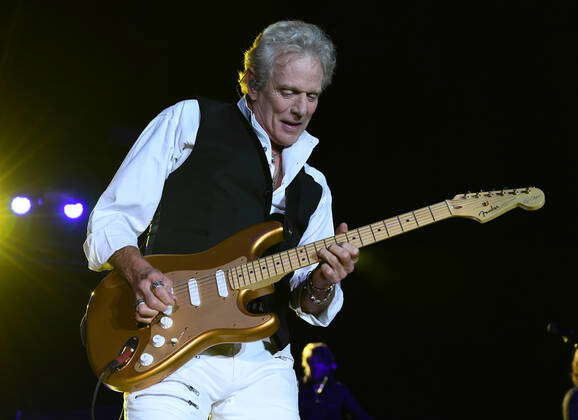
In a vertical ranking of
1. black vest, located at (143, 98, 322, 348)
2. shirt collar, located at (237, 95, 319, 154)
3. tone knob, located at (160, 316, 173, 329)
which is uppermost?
shirt collar, located at (237, 95, 319, 154)

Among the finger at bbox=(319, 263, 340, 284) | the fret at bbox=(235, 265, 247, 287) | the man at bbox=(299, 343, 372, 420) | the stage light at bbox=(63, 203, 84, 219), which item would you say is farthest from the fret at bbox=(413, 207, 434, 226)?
the stage light at bbox=(63, 203, 84, 219)

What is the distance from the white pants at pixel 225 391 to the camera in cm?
202

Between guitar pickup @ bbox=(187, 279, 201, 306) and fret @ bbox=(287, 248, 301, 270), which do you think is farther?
fret @ bbox=(287, 248, 301, 270)

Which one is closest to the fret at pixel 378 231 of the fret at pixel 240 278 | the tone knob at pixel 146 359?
the fret at pixel 240 278

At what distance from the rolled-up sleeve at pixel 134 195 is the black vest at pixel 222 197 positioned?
0.28ft

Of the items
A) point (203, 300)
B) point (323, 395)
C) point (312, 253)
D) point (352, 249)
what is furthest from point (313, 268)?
point (323, 395)

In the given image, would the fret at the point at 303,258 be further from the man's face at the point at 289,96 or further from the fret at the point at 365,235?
the man's face at the point at 289,96

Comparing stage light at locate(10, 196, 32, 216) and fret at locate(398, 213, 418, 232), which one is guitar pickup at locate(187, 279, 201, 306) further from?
stage light at locate(10, 196, 32, 216)

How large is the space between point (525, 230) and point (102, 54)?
17.1 feet

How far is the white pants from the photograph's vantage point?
2.02 metres

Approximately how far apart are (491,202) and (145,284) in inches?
59.7

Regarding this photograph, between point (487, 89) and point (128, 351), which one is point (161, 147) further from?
point (487, 89)

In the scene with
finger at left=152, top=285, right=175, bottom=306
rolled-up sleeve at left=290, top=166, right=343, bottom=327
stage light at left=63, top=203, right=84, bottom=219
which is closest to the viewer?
finger at left=152, top=285, right=175, bottom=306

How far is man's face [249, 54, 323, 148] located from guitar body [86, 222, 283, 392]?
24.0 inches
